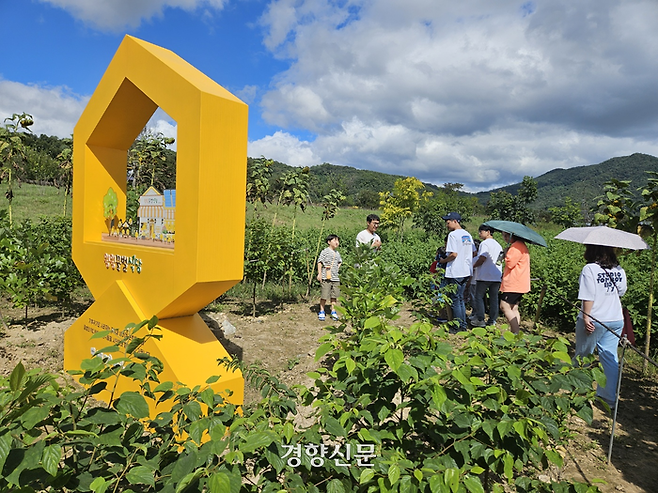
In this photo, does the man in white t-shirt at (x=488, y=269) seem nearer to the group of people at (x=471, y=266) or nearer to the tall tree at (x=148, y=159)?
the group of people at (x=471, y=266)

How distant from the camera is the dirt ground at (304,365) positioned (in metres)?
3.18

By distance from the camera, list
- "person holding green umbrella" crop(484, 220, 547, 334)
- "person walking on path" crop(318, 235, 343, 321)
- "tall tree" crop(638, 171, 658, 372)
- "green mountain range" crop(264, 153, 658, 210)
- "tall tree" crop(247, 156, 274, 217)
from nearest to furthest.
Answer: "tall tree" crop(638, 171, 658, 372), "person holding green umbrella" crop(484, 220, 547, 334), "person walking on path" crop(318, 235, 343, 321), "tall tree" crop(247, 156, 274, 217), "green mountain range" crop(264, 153, 658, 210)

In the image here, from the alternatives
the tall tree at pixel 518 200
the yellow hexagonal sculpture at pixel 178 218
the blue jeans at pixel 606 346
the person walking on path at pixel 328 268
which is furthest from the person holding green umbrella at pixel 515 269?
the tall tree at pixel 518 200

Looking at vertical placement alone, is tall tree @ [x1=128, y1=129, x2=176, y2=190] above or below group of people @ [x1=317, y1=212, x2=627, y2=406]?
above

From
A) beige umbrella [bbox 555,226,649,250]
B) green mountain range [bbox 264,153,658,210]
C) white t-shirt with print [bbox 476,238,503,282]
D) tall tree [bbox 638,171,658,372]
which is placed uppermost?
green mountain range [bbox 264,153,658,210]

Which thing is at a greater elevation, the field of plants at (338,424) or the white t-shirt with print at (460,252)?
the white t-shirt with print at (460,252)

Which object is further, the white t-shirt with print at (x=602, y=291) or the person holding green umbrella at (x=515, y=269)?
the person holding green umbrella at (x=515, y=269)

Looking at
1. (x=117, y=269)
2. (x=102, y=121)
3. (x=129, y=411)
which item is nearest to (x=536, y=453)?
A: (x=129, y=411)

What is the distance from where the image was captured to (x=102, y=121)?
4520 millimetres

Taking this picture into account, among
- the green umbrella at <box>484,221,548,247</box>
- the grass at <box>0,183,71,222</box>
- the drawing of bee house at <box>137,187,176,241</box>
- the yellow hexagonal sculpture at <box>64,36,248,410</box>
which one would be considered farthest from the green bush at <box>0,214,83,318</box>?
the grass at <box>0,183,71,222</box>

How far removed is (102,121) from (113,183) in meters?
0.86

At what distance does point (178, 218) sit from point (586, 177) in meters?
143

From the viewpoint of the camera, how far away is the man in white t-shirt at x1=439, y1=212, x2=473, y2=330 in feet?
20.2

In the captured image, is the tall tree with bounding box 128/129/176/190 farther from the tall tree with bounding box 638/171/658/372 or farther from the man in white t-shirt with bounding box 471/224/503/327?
the tall tree with bounding box 638/171/658/372
